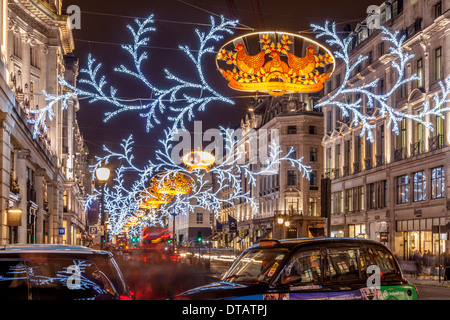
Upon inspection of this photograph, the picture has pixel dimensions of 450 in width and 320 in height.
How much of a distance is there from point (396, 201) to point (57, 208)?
25.9m

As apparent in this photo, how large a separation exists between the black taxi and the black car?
1.11 metres

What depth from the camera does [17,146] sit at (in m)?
29.2

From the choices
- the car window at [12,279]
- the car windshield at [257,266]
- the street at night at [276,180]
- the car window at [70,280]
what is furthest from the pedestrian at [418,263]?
the car window at [12,279]

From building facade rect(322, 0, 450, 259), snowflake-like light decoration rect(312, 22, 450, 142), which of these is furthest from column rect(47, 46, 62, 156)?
building facade rect(322, 0, 450, 259)

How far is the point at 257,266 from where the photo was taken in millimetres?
8859

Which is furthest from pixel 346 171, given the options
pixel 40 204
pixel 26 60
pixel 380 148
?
pixel 26 60

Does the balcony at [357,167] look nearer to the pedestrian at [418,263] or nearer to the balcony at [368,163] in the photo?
the balcony at [368,163]

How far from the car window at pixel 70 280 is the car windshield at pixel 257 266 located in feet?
7.32

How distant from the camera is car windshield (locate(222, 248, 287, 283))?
848 centimetres

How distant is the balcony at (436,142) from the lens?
40269 millimetres

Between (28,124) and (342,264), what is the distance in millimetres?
25484

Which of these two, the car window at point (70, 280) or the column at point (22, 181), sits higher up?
the column at point (22, 181)

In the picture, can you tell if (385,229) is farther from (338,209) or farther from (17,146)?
(17,146)

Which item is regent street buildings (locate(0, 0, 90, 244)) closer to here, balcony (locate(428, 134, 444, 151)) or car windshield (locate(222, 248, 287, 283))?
car windshield (locate(222, 248, 287, 283))
